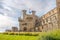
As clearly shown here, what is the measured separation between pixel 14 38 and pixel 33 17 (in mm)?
27403

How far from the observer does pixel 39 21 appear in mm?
46344

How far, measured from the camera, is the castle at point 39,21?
38.4m

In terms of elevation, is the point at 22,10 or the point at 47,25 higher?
the point at 22,10

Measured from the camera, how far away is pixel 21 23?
46625 mm

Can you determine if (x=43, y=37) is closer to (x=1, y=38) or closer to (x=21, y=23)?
(x=1, y=38)

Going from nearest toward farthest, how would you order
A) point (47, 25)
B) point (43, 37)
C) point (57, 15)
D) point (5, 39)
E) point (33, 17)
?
1. point (43, 37)
2. point (5, 39)
3. point (57, 15)
4. point (47, 25)
5. point (33, 17)

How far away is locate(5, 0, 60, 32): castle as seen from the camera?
3844cm

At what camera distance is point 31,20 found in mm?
47562

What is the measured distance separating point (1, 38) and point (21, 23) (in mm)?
27837

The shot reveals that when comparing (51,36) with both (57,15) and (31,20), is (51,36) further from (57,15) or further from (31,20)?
(31,20)

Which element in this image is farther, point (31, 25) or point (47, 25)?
point (31, 25)

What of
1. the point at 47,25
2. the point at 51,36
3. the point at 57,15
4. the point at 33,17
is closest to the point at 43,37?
the point at 51,36

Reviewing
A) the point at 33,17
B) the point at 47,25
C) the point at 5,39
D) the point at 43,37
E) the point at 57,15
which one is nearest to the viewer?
the point at 43,37

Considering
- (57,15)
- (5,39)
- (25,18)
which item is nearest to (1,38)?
(5,39)
